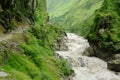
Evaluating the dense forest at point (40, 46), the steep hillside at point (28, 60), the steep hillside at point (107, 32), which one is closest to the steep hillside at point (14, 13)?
the dense forest at point (40, 46)

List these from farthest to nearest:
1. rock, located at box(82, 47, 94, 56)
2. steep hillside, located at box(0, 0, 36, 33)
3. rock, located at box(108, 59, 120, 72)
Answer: rock, located at box(82, 47, 94, 56)
rock, located at box(108, 59, 120, 72)
steep hillside, located at box(0, 0, 36, 33)

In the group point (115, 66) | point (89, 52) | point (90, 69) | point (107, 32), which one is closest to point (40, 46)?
point (90, 69)

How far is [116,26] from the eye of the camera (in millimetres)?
89562

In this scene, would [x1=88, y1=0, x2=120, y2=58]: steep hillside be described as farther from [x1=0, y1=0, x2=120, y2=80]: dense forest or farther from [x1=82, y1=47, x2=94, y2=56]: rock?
[x1=82, y1=47, x2=94, y2=56]: rock

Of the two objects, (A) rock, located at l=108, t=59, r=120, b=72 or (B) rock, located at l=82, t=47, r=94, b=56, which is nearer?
(A) rock, located at l=108, t=59, r=120, b=72

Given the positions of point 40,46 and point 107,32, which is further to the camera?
point 107,32

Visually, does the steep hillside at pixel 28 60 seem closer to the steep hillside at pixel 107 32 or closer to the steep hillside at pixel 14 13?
the steep hillside at pixel 14 13

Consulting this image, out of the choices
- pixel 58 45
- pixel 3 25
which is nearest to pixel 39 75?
pixel 3 25

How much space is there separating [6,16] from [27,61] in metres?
19.9

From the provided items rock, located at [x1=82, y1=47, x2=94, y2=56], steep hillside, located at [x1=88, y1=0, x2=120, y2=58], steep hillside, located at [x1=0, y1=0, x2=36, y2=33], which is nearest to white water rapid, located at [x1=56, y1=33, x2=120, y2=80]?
rock, located at [x1=82, y1=47, x2=94, y2=56]

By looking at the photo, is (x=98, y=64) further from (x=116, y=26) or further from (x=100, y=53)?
(x=116, y=26)

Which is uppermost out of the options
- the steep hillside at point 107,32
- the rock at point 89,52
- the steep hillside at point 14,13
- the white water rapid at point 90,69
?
the steep hillside at point 14,13

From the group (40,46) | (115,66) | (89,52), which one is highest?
(40,46)

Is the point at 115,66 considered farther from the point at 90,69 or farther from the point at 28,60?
the point at 28,60
